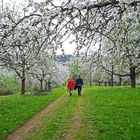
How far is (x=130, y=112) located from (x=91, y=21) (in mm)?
10677

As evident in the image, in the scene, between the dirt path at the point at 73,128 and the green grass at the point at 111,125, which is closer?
the green grass at the point at 111,125

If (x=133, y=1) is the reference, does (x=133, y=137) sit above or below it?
below

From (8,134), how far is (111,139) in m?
4.33

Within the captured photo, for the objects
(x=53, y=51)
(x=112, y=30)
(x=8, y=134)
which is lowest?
(x=8, y=134)

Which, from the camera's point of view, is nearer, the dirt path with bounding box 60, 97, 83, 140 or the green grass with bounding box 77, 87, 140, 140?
the green grass with bounding box 77, 87, 140, 140

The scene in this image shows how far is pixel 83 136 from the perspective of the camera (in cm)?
1358

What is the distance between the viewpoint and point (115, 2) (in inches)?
346

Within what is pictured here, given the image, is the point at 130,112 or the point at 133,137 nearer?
the point at 133,137

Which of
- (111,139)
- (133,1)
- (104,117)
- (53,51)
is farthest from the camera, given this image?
(104,117)

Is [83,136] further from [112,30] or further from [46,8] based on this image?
[46,8]

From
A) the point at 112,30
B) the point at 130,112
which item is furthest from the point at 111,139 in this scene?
the point at 130,112

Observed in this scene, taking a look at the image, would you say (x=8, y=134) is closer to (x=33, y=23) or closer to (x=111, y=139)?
(x=111, y=139)

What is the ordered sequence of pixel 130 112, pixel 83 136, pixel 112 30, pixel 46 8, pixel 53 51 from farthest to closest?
1. pixel 130 112
2. pixel 83 136
3. pixel 112 30
4. pixel 53 51
5. pixel 46 8

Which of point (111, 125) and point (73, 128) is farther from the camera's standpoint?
point (111, 125)
